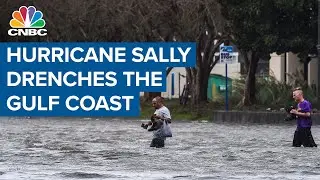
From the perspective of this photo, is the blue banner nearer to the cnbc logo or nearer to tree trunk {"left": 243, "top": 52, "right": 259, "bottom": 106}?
the cnbc logo

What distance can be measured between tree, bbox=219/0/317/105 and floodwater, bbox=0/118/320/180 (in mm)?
3455

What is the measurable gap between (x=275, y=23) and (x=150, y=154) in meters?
14.3

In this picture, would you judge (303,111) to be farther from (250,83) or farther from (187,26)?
(187,26)

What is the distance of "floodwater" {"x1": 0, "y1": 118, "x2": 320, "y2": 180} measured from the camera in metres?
15.6

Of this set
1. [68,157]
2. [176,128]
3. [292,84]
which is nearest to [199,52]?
[292,84]

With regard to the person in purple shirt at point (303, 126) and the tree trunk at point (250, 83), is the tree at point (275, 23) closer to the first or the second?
the tree trunk at point (250, 83)

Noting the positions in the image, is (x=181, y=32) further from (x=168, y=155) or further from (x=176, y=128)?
(x=168, y=155)

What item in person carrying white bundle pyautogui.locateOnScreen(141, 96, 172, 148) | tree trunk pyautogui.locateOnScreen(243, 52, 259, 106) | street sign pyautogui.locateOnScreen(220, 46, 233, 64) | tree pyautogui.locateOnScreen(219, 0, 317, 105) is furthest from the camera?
tree trunk pyautogui.locateOnScreen(243, 52, 259, 106)

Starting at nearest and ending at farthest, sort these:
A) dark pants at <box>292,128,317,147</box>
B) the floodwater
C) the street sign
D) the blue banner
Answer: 1. the floodwater
2. the blue banner
3. dark pants at <box>292,128,317,147</box>
4. the street sign

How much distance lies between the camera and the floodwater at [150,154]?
15.6m

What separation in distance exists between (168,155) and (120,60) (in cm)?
286

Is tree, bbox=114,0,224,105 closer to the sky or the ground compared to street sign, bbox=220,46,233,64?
closer to the sky

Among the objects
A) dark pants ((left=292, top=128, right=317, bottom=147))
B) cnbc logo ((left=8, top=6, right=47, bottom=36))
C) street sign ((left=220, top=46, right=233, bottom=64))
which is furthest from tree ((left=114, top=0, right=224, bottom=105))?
dark pants ((left=292, top=128, right=317, bottom=147))

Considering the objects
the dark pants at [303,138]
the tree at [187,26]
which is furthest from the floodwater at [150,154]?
the tree at [187,26]
